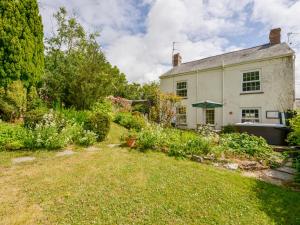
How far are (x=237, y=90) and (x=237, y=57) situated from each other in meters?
2.97

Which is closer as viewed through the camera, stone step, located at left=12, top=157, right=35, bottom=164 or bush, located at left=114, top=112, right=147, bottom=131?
stone step, located at left=12, top=157, right=35, bottom=164

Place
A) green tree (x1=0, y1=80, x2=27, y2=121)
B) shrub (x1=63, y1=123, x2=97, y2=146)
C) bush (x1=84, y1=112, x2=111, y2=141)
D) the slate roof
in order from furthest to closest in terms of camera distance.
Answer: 1. the slate roof
2. green tree (x1=0, y1=80, x2=27, y2=121)
3. bush (x1=84, y1=112, x2=111, y2=141)
4. shrub (x1=63, y1=123, x2=97, y2=146)

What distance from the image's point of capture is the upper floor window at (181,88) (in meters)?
18.7

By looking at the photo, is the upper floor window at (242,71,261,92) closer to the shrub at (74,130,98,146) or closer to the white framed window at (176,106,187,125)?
the white framed window at (176,106,187,125)

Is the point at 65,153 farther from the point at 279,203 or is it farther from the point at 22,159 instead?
the point at 279,203

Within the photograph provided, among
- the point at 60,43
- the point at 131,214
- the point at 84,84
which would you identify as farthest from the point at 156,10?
the point at 60,43

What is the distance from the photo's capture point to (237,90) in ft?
50.4

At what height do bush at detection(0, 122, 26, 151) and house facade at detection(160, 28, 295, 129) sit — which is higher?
house facade at detection(160, 28, 295, 129)

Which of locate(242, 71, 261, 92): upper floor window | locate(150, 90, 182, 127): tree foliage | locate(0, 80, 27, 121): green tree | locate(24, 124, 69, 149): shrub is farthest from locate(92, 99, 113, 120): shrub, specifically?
locate(242, 71, 261, 92): upper floor window

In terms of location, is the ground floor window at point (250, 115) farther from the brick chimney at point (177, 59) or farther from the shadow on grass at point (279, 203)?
the shadow on grass at point (279, 203)

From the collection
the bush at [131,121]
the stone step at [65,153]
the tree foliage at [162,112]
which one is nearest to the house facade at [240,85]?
the tree foliage at [162,112]

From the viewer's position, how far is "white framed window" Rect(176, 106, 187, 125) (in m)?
18.7

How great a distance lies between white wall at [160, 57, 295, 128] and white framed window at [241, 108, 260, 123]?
28cm

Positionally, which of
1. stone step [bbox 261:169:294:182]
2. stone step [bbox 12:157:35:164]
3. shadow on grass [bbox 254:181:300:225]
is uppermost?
stone step [bbox 12:157:35:164]
